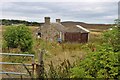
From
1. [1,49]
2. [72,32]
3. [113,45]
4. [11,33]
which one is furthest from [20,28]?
[72,32]

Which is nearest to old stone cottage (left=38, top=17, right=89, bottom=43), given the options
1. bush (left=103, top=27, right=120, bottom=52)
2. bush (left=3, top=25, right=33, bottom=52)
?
bush (left=3, top=25, right=33, bottom=52)

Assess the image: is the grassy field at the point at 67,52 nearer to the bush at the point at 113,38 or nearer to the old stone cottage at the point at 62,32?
the bush at the point at 113,38

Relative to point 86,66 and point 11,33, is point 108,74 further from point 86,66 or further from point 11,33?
point 11,33

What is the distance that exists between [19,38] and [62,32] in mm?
21384

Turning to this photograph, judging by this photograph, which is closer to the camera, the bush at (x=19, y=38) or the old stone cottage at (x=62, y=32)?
the bush at (x=19, y=38)

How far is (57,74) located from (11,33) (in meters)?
12.3

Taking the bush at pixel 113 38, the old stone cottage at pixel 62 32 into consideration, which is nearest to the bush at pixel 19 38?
the bush at pixel 113 38

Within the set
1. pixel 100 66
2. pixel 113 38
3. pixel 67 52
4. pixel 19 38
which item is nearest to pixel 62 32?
pixel 19 38

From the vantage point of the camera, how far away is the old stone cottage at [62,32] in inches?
1398

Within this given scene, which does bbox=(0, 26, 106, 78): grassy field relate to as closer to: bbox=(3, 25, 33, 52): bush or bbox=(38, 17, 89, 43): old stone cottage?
bbox=(3, 25, 33, 52): bush

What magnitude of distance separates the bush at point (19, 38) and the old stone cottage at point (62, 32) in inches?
692

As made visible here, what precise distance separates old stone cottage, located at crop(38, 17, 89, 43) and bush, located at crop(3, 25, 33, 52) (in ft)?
57.7

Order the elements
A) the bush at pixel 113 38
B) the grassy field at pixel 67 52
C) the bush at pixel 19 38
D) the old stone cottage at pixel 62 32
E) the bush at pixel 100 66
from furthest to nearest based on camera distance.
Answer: the old stone cottage at pixel 62 32 < the bush at pixel 19 38 < the grassy field at pixel 67 52 < the bush at pixel 113 38 < the bush at pixel 100 66

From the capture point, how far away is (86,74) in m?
3.90
